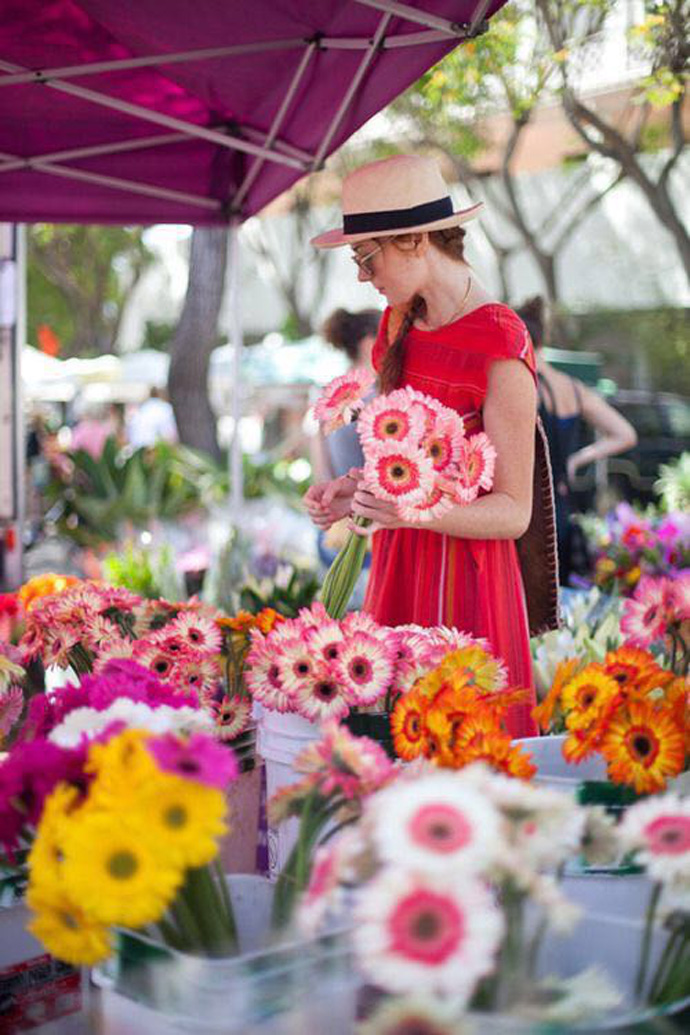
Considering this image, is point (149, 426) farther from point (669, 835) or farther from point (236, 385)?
point (669, 835)

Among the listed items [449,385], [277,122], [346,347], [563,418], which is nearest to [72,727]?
[449,385]

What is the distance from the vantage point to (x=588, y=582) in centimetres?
507

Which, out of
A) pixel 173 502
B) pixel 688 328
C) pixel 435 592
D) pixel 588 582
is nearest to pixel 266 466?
pixel 173 502

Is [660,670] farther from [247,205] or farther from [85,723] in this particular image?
[247,205]

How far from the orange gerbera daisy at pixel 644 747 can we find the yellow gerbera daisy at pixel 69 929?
55 centimetres

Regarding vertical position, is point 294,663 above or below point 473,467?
below

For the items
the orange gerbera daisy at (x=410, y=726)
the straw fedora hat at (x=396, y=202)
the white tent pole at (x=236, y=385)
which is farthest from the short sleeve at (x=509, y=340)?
the white tent pole at (x=236, y=385)

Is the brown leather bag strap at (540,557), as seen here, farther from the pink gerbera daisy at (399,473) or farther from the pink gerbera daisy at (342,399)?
the pink gerbera daisy at (399,473)

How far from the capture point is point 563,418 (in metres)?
4.80

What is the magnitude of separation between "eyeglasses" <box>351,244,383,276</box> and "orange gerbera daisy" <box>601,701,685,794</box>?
107 cm

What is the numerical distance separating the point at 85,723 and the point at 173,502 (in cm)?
812

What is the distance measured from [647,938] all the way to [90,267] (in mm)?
31551

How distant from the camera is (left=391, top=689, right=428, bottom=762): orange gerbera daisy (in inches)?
56.8

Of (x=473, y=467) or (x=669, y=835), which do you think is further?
(x=473, y=467)
